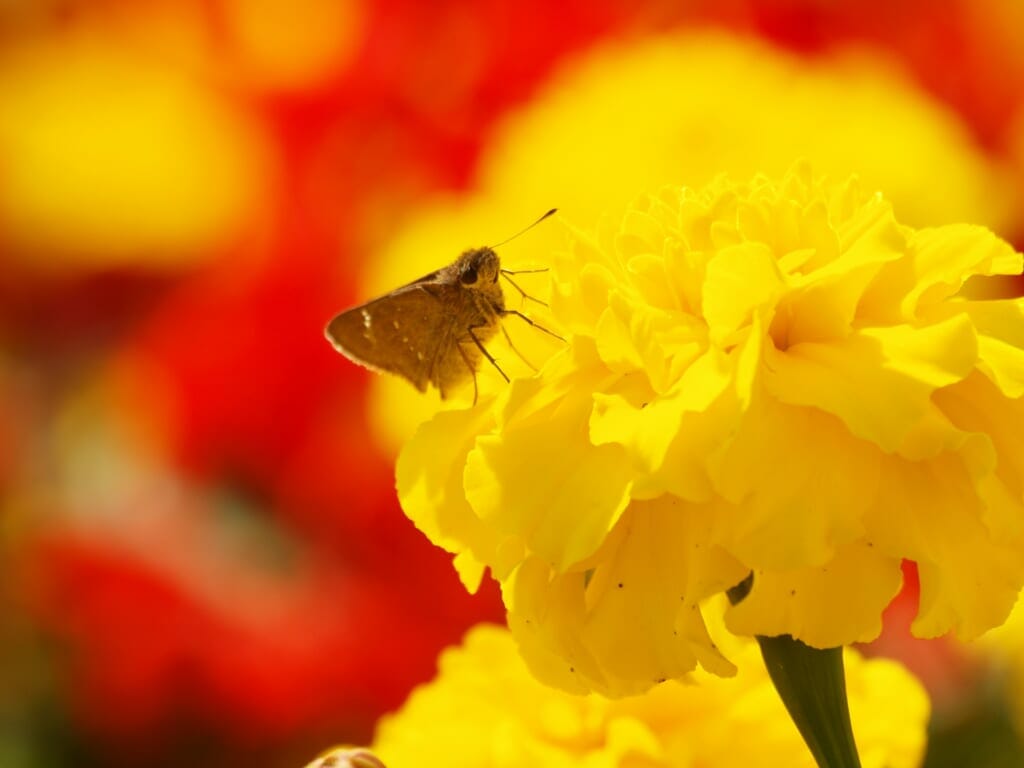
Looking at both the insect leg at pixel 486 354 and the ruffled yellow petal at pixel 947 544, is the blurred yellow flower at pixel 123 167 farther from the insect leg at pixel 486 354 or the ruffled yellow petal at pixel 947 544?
the ruffled yellow petal at pixel 947 544

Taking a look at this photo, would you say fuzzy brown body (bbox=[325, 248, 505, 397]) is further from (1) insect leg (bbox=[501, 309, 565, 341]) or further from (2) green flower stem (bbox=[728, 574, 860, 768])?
(2) green flower stem (bbox=[728, 574, 860, 768])

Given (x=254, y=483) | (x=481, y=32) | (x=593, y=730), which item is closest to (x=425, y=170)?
(x=481, y=32)

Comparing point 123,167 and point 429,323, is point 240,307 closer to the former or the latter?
point 123,167

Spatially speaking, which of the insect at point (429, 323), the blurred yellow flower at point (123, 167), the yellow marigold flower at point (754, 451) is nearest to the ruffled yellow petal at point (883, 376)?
the yellow marigold flower at point (754, 451)

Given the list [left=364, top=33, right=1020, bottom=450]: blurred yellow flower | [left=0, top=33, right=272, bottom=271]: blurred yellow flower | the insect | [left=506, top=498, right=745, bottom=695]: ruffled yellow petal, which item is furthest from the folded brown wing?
[left=0, top=33, right=272, bottom=271]: blurred yellow flower

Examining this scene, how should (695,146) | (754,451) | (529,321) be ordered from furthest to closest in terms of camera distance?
(695,146) → (529,321) → (754,451)

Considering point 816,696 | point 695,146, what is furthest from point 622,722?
point 695,146
